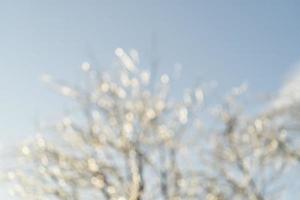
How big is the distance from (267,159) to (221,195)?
1.74 metres

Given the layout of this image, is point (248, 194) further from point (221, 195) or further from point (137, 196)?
point (137, 196)

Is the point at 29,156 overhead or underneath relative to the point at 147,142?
overhead

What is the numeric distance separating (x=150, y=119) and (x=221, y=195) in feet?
7.33

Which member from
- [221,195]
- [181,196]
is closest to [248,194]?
[221,195]

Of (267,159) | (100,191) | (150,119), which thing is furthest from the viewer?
(267,159)

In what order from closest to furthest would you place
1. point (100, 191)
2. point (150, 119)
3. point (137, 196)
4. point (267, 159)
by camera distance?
point (137, 196), point (100, 191), point (150, 119), point (267, 159)

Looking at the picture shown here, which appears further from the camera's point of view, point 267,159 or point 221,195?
point 267,159

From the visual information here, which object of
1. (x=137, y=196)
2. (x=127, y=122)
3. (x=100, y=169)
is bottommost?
(x=137, y=196)

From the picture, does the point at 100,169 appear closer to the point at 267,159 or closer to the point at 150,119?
the point at 150,119

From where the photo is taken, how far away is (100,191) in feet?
36.2

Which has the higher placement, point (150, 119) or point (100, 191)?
point (150, 119)

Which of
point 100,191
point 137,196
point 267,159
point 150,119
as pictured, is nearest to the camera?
point 137,196

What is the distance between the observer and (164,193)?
10680 millimetres

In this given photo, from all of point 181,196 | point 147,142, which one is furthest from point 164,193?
point 147,142
